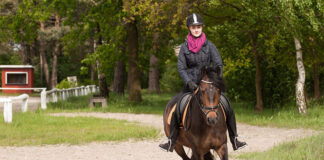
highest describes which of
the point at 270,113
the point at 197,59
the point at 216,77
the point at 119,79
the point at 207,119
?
the point at 119,79

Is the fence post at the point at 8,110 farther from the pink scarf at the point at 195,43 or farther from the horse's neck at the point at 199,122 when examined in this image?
the horse's neck at the point at 199,122

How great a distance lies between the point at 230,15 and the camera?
2039 cm

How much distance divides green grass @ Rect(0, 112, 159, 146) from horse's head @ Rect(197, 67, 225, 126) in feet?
22.3

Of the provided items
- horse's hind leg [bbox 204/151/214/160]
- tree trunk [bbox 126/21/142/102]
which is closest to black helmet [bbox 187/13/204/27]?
horse's hind leg [bbox 204/151/214/160]

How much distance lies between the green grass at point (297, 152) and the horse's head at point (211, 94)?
11.2 ft

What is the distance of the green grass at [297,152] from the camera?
823cm

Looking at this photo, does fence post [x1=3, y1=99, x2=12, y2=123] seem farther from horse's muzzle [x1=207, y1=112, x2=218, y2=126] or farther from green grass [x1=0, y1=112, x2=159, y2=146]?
horse's muzzle [x1=207, y1=112, x2=218, y2=126]

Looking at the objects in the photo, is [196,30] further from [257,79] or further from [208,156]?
[257,79]

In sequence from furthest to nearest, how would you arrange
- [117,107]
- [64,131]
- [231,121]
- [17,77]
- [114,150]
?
[17,77]
[117,107]
[64,131]
[114,150]
[231,121]

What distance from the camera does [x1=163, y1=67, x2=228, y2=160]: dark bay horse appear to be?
5.43 meters

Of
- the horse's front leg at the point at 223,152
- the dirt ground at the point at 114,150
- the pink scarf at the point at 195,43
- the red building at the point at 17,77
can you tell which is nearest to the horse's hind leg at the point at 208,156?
the horse's front leg at the point at 223,152

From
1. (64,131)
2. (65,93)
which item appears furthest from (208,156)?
(65,93)

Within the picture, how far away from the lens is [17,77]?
40625 mm

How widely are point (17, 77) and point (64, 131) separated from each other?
1144 inches
